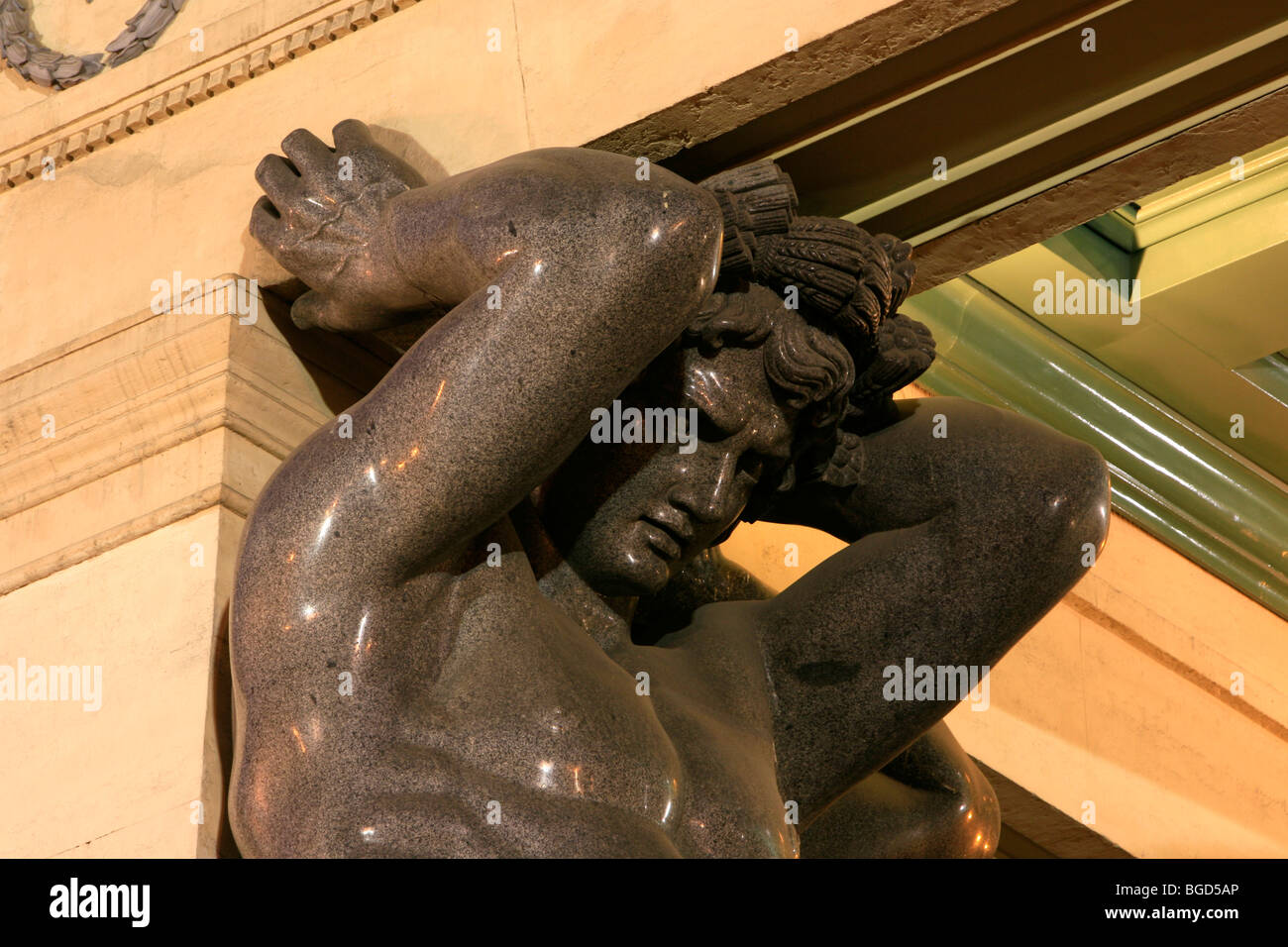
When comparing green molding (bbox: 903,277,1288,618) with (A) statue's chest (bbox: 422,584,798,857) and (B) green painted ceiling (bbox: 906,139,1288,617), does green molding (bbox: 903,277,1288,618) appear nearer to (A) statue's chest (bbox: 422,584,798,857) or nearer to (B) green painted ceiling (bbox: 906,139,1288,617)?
(B) green painted ceiling (bbox: 906,139,1288,617)

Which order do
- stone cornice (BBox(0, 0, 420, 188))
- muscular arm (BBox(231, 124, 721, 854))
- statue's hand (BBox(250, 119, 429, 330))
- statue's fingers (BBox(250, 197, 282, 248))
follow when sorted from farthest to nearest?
stone cornice (BBox(0, 0, 420, 188)) → statue's fingers (BBox(250, 197, 282, 248)) → statue's hand (BBox(250, 119, 429, 330)) → muscular arm (BBox(231, 124, 721, 854))

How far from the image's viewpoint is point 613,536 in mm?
2807

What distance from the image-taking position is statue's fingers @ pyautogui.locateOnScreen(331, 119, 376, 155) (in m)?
2.89

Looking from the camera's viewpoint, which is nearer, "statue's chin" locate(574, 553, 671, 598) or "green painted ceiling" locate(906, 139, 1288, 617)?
"statue's chin" locate(574, 553, 671, 598)

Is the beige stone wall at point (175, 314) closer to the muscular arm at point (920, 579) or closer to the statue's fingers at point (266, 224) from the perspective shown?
the statue's fingers at point (266, 224)

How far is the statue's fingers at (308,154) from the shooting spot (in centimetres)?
288

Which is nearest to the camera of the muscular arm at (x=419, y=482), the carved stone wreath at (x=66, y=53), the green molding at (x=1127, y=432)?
the muscular arm at (x=419, y=482)

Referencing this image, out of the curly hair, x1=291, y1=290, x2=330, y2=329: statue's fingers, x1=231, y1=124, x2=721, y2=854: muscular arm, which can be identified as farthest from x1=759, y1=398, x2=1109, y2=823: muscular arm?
x1=291, y1=290, x2=330, y2=329: statue's fingers

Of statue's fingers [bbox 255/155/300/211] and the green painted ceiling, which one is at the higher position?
statue's fingers [bbox 255/155/300/211]

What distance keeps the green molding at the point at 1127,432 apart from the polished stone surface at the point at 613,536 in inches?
66.0

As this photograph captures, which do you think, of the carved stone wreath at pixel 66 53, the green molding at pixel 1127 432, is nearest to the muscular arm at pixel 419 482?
the carved stone wreath at pixel 66 53

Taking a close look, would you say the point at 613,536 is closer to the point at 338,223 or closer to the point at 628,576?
the point at 628,576

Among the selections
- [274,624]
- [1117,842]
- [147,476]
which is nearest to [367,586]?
→ [274,624]

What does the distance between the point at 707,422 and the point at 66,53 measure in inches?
55.4
